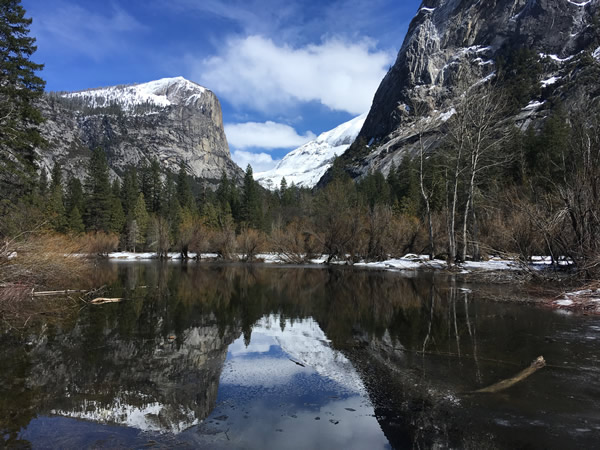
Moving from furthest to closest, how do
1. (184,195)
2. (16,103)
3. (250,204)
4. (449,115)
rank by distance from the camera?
(184,195), (250,204), (449,115), (16,103)

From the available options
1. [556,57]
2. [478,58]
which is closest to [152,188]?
[478,58]

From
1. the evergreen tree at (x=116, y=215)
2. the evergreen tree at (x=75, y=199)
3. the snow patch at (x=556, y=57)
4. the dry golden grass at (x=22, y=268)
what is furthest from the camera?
the snow patch at (x=556, y=57)

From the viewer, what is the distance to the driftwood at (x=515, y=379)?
458cm

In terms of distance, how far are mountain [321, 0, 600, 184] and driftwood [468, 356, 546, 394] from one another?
5962cm

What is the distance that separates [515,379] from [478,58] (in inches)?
5401

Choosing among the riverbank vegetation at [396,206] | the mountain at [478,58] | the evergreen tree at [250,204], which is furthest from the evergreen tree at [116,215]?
the mountain at [478,58]

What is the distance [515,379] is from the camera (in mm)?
4910

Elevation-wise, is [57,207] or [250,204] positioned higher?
[250,204]

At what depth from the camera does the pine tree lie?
78.0 ft

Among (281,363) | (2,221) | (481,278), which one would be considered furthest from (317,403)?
(2,221)

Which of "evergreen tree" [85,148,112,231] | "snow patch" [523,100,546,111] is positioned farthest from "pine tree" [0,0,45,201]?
"snow patch" [523,100,546,111]

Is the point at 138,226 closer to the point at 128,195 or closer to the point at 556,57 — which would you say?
the point at 128,195

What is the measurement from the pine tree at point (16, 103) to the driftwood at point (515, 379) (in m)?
28.4

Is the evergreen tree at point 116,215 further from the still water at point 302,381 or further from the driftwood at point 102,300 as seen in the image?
the still water at point 302,381
